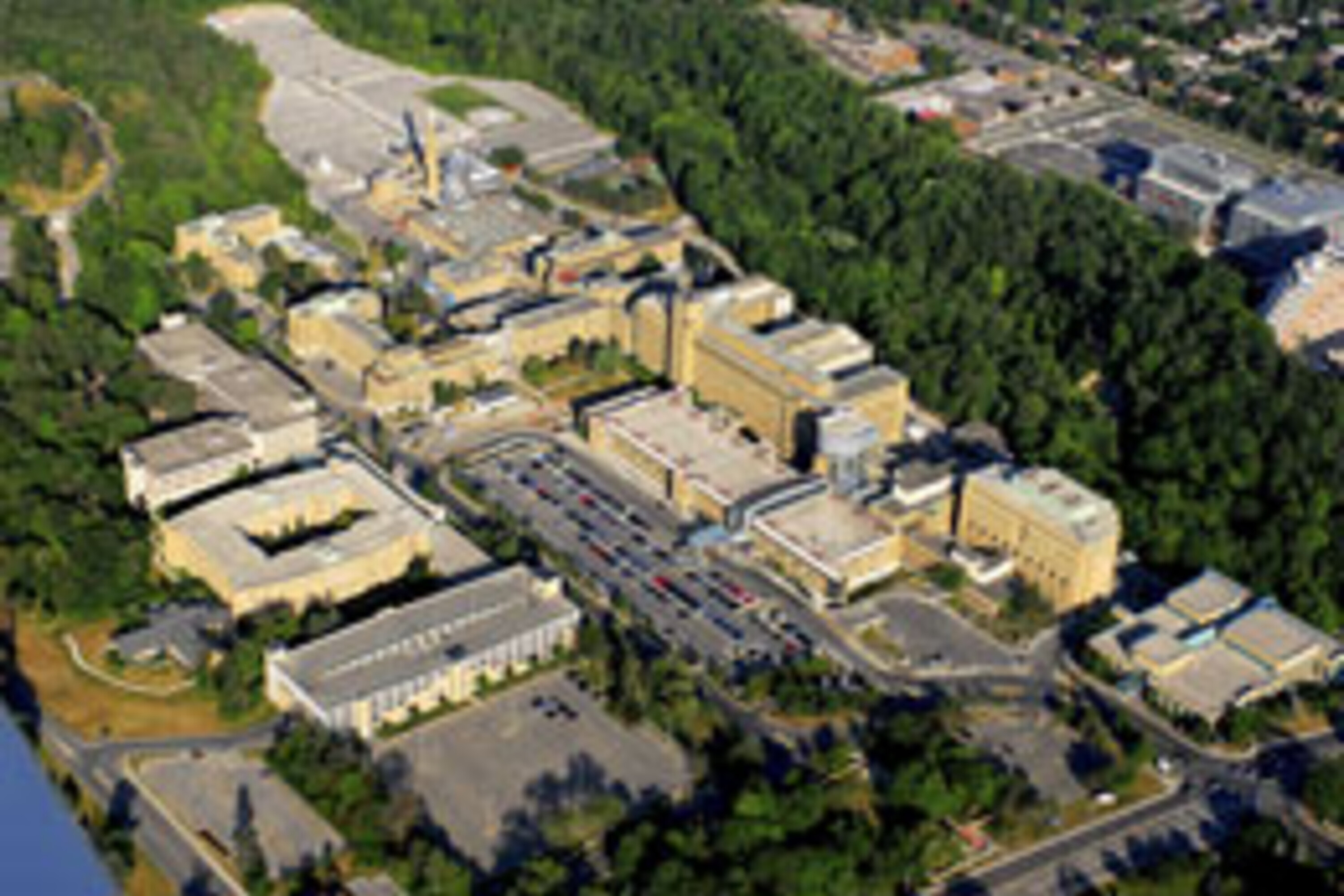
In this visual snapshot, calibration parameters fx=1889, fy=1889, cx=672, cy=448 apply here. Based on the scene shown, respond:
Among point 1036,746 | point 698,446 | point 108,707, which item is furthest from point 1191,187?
point 108,707

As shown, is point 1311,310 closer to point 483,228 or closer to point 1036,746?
point 1036,746

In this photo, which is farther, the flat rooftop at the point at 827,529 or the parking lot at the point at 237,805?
the flat rooftop at the point at 827,529

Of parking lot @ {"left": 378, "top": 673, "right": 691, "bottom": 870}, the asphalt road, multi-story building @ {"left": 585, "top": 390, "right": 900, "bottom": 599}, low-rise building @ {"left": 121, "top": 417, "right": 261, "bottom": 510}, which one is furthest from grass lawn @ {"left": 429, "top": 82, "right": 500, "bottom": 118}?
the asphalt road

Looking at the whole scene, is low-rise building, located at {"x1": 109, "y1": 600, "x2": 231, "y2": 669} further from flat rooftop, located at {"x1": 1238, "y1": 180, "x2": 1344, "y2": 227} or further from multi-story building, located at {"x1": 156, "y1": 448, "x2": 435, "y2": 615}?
flat rooftop, located at {"x1": 1238, "y1": 180, "x2": 1344, "y2": 227}

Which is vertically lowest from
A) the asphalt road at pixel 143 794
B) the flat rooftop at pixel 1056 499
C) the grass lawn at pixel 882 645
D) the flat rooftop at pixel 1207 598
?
the grass lawn at pixel 882 645

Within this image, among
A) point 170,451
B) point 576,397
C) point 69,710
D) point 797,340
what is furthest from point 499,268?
point 69,710

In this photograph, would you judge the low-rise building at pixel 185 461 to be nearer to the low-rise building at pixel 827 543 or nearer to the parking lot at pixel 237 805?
the parking lot at pixel 237 805

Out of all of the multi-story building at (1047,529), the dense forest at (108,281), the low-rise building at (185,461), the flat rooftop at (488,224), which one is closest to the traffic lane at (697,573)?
the multi-story building at (1047,529)
